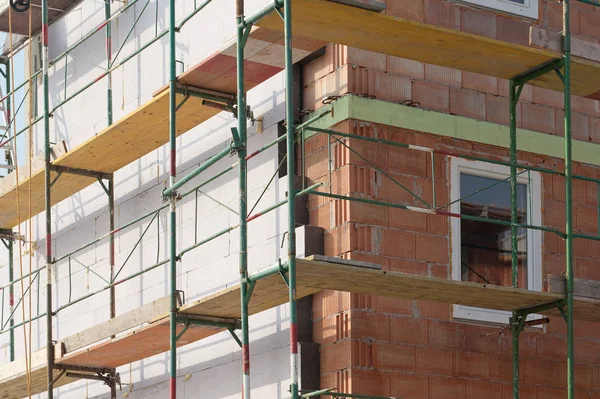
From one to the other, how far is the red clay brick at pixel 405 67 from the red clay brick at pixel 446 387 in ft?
11.6

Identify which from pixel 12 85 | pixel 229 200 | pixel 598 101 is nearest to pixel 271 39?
pixel 229 200

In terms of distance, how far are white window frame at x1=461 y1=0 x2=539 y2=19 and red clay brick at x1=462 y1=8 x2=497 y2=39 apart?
8.0 inches

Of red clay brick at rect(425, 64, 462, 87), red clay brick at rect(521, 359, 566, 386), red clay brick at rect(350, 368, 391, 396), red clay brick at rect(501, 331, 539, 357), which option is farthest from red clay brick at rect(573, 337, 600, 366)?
red clay brick at rect(425, 64, 462, 87)

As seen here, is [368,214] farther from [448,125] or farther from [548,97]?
[548,97]

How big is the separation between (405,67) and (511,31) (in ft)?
4.63

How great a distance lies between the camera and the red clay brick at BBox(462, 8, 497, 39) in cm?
1706

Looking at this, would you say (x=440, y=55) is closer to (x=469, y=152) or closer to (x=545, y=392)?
(x=469, y=152)

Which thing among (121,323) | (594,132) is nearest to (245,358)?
(121,323)

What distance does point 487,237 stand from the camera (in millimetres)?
17047

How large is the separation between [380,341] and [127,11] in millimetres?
7355

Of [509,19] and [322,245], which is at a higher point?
[509,19]

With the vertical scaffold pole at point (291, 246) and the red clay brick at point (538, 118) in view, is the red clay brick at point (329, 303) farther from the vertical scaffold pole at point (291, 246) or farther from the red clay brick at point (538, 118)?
the red clay brick at point (538, 118)

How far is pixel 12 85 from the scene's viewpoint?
2372 cm

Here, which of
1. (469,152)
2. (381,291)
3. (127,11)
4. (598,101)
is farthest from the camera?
(127,11)
